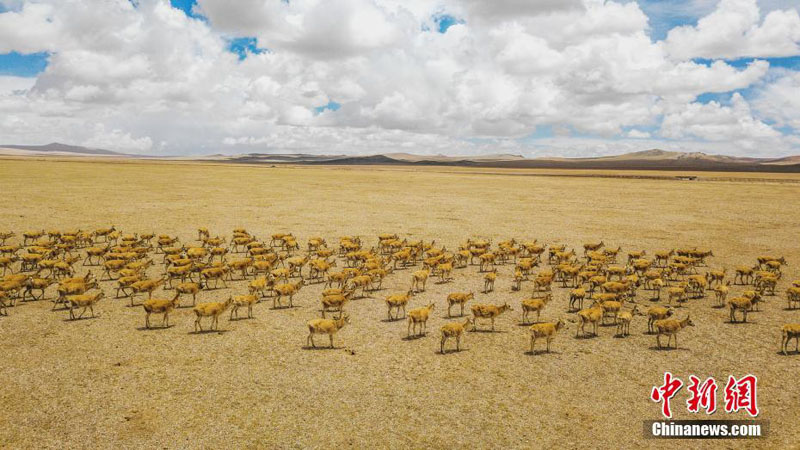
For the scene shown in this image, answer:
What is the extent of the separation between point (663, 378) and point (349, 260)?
17.2 m

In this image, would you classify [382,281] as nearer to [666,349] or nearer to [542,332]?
[542,332]

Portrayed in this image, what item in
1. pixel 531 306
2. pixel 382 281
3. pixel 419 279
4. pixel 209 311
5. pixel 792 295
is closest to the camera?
pixel 209 311

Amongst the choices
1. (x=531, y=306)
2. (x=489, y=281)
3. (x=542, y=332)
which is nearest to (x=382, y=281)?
(x=489, y=281)

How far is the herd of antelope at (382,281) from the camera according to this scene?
16.1 metres

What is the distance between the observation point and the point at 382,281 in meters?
22.9

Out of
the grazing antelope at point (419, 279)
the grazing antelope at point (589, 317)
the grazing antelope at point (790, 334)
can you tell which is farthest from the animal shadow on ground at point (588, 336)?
the grazing antelope at point (419, 279)

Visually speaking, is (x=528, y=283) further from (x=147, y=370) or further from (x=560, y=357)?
(x=147, y=370)

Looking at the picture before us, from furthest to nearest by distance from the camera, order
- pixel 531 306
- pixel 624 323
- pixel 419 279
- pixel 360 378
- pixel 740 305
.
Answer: pixel 419 279, pixel 531 306, pixel 740 305, pixel 624 323, pixel 360 378

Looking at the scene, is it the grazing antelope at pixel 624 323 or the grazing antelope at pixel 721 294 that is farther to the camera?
the grazing antelope at pixel 721 294

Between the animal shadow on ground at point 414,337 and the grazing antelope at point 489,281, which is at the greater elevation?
the grazing antelope at point 489,281

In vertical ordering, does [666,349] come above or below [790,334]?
below

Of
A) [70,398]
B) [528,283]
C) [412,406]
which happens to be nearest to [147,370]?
[70,398]

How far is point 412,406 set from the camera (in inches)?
446

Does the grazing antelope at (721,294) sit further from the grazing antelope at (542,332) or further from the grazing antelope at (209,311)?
the grazing antelope at (209,311)
